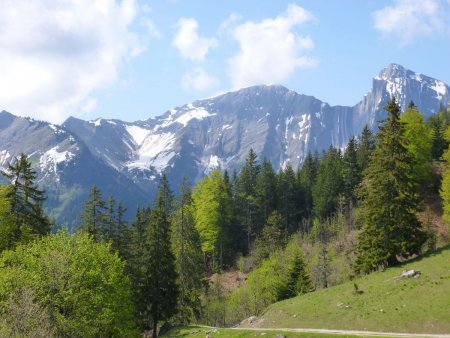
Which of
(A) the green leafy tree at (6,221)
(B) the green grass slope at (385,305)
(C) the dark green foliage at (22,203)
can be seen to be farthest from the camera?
(C) the dark green foliage at (22,203)

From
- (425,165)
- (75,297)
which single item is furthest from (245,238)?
(75,297)

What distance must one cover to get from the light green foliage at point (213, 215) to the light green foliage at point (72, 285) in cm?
4150

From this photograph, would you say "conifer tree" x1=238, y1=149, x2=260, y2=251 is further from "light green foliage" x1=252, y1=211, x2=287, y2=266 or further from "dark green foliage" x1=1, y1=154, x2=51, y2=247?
"dark green foliage" x1=1, y1=154, x2=51, y2=247

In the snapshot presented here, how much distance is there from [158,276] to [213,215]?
1304 inches

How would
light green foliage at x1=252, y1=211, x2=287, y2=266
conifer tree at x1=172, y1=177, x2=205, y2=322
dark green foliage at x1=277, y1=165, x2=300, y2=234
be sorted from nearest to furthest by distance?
conifer tree at x1=172, y1=177, x2=205, y2=322, light green foliage at x1=252, y1=211, x2=287, y2=266, dark green foliage at x1=277, y1=165, x2=300, y2=234

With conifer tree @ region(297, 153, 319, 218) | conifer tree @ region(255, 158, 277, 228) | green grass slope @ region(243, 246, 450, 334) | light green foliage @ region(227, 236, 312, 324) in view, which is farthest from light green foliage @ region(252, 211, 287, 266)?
green grass slope @ region(243, 246, 450, 334)

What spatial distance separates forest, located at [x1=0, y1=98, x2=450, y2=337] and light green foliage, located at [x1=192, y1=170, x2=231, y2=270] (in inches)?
8.3

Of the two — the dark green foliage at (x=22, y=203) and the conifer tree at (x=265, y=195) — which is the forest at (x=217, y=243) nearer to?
the dark green foliage at (x=22, y=203)

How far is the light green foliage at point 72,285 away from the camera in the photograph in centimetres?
3177

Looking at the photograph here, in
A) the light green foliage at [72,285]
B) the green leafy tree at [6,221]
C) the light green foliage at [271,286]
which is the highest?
the green leafy tree at [6,221]

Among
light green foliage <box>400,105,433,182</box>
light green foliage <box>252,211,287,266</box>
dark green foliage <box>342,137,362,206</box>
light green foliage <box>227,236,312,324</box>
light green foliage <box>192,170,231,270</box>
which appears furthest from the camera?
dark green foliage <box>342,137,362,206</box>

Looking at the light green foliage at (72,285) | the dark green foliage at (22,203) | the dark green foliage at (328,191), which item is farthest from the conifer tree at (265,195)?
the light green foliage at (72,285)

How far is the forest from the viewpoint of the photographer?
33.3m

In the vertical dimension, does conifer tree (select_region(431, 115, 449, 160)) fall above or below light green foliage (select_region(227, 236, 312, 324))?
above
